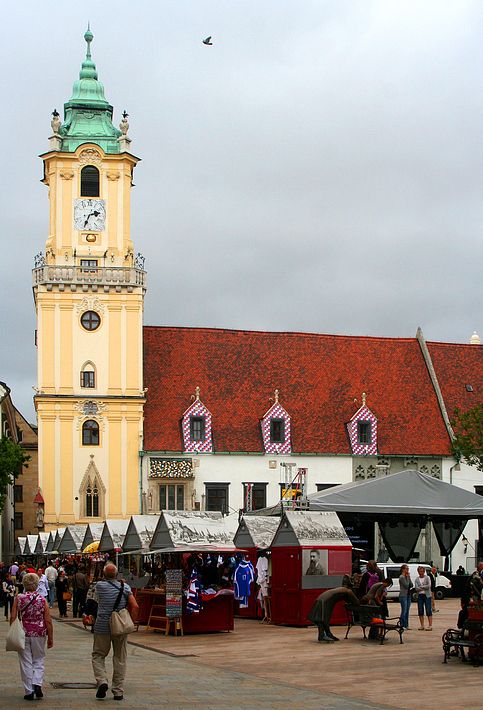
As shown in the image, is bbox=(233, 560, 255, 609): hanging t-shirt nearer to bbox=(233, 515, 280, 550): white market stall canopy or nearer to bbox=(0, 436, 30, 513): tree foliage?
bbox=(233, 515, 280, 550): white market stall canopy

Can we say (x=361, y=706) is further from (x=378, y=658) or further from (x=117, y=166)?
(x=117, y=166)

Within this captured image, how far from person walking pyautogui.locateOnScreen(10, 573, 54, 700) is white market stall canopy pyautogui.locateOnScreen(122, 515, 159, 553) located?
15.9 meters

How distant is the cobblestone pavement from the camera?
44.4ft

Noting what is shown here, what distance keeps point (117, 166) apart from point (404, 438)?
22366 millimetres

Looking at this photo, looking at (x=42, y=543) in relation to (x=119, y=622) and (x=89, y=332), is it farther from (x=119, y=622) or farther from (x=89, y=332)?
(x=119, y=622)

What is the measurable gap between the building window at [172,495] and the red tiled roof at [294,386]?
2152 millimetres

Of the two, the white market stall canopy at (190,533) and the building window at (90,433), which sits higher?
the building window at (90,433)

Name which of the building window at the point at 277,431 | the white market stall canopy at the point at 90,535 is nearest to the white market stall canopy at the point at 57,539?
the white market stall canopy at the point at 90,535

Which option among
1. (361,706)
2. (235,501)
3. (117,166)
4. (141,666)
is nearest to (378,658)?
(141,666)

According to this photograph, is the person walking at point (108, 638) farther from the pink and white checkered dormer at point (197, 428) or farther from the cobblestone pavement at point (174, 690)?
the pink and white checkered dormer at point (197, 428)

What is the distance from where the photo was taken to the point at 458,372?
61531mm

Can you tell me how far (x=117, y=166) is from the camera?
187 ft

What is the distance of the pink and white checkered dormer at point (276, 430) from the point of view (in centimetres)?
5600

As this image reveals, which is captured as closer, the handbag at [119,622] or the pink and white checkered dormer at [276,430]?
the handbag at [119,622]
